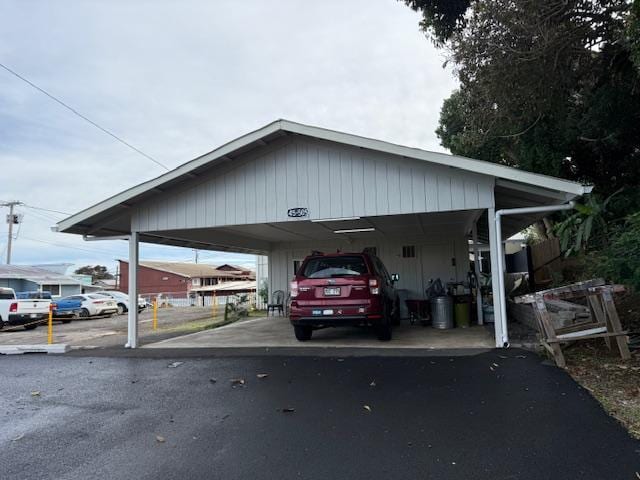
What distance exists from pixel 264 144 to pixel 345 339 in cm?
435

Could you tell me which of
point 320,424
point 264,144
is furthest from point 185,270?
point 320,424

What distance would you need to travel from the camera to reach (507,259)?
56.2 ft

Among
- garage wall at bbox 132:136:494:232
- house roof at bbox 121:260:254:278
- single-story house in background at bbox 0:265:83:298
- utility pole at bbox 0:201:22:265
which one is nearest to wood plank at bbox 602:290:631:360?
garage wall at bbox 132:136:494:232

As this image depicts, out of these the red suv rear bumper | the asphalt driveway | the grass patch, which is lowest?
the asphalt driveway

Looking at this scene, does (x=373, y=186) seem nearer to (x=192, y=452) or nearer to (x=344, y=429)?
(x=344, y=429)

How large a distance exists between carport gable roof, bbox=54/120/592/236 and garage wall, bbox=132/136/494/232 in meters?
0.30

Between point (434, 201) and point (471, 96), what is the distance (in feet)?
16.5

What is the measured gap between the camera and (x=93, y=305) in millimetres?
23516

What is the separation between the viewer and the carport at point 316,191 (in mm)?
7816

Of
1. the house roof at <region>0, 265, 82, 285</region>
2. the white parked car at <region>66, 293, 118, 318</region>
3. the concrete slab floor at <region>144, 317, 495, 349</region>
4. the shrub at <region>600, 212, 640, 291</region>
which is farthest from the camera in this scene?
the house roof at <region>0, 265, 82, 285</region>

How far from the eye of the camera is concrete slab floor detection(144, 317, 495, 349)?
27.8 feet

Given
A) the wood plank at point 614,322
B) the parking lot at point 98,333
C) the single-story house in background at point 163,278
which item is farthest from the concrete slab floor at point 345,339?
the single-story house in background at point 163,278

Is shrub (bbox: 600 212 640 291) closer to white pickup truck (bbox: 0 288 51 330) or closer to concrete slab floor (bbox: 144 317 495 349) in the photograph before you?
concrete slab floor (bbox: 144 317 495 349)

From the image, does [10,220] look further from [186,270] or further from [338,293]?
[338,293]
